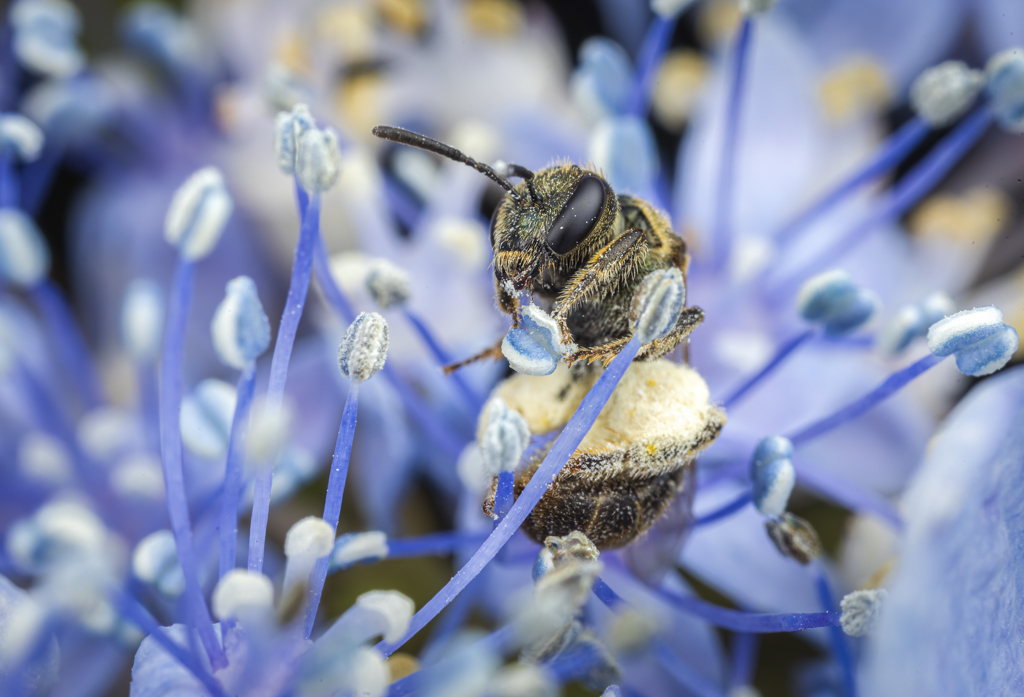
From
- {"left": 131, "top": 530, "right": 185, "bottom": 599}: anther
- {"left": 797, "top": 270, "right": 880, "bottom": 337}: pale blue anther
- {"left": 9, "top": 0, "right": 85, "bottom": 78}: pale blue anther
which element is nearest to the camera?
{"left": 131, "top": 530, "right": 185, "bottom": 599}: anther

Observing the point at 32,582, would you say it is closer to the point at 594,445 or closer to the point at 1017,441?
the point at 594,445

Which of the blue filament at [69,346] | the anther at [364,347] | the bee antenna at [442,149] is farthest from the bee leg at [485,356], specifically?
the blue filament at [69,346]

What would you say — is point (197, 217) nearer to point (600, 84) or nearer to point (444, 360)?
point (444, 360)

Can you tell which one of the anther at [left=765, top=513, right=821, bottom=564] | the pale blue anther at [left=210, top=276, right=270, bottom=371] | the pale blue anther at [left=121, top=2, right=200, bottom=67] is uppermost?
the pale blue anther at [left=121, top=2, right=200, bottom=67]

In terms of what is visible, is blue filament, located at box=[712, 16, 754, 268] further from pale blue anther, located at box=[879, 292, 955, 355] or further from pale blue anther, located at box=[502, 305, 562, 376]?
pale blue anther, located at box=[502, 305, 562, 376]

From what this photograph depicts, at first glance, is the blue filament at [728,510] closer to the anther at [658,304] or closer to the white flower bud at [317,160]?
the anther at [658,304]

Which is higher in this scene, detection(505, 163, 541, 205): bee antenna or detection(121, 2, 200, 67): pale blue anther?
detection(121, 2, 200, 67): pale blue anther

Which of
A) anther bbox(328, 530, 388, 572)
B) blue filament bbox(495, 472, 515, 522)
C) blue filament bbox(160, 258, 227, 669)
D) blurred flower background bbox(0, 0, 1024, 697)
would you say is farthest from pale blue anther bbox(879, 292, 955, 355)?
blue filament bbox(160, 258, 227, 669)

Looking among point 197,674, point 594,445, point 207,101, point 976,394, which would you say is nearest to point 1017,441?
point 976,394
